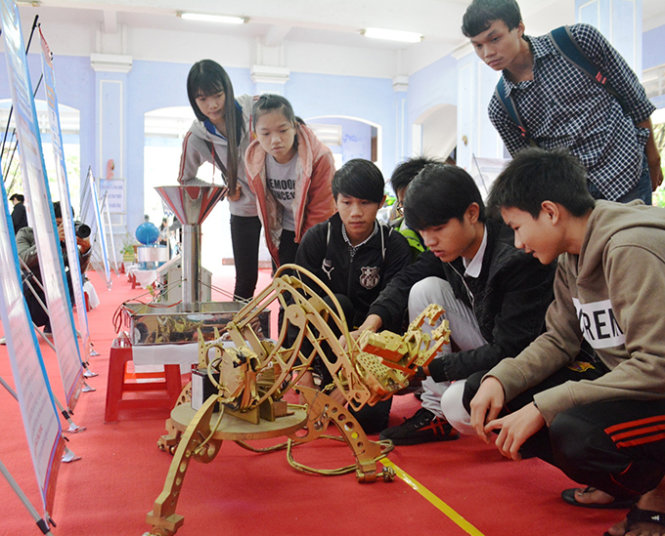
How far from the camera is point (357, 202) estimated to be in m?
2.35

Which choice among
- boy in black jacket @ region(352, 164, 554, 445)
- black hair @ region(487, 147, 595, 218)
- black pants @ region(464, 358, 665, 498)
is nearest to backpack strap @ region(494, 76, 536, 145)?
boy in black jacket @ region(352, 164, 554, 445)

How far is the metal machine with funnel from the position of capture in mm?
2146

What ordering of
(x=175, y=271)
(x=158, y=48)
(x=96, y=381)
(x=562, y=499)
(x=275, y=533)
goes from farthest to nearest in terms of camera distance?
(x=158, y=48) → (x=175, y=271) → (x=96, y=381) → (x=562, y=499) → (x=275, y=533)

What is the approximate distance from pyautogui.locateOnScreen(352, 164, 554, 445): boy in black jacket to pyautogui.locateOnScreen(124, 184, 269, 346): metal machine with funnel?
1.93 feet

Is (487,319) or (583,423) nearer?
(583,423)

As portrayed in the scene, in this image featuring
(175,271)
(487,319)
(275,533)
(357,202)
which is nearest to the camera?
(275,533)

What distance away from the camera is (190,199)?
2.57 metres

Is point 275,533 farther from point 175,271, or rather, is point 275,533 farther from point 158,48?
point 158,48

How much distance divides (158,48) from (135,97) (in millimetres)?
948

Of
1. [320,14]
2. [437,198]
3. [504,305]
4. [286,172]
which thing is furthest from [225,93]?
[320,14]

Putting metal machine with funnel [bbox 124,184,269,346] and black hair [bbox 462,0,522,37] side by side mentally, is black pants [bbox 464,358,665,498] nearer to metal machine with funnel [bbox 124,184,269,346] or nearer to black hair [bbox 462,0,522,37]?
metal machine with funnel [bbox 124,184,269,346]

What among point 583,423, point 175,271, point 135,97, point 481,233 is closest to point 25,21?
point 135,97

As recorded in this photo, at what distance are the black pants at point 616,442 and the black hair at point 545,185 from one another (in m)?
0.43

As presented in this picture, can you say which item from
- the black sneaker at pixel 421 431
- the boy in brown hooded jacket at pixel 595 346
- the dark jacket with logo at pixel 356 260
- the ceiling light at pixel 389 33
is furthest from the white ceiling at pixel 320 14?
the boy in brown hooded jacket at pixel 595 346
